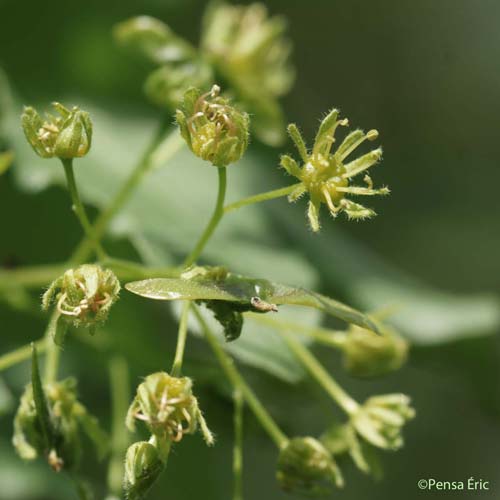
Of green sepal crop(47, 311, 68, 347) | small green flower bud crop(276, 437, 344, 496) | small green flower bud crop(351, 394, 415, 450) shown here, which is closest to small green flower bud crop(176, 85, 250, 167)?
green sepal crop(47, 311, 68, 347)

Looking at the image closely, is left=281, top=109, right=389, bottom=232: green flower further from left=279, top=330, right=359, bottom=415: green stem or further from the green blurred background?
the green blurred background

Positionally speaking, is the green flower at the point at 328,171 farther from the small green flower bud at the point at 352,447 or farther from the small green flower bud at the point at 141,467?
the small green flower bud at the point at 352,447

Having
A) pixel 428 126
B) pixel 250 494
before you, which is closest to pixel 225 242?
pixel 250 494

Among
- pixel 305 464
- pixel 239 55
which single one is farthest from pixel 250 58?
pixel 305 464

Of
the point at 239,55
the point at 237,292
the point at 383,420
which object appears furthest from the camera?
the point at 239,55

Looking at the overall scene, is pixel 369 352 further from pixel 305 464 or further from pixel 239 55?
pixel 239 55

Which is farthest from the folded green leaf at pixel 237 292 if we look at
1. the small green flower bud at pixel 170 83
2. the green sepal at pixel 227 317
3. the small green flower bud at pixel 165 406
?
the small green flower bud at pixel 170 83
